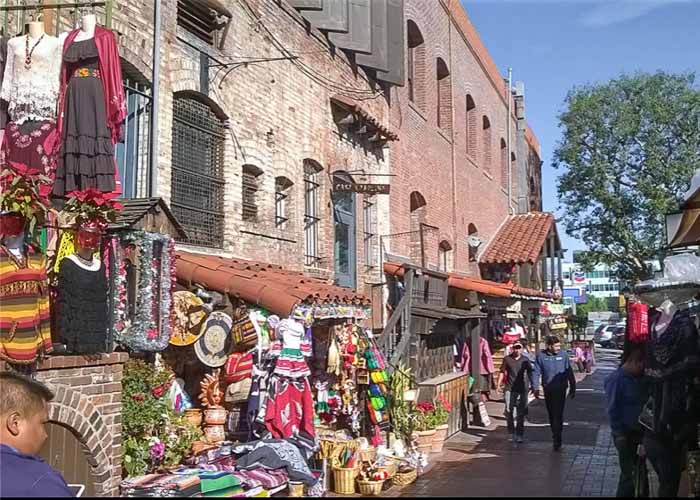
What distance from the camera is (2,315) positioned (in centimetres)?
533

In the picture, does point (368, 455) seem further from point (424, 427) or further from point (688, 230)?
point (688, 230)

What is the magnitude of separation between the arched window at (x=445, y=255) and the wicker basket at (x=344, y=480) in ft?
36.2

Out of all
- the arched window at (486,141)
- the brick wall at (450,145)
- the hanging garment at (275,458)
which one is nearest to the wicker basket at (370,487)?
the hanging garment at (275,458)

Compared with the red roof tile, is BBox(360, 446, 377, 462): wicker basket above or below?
below

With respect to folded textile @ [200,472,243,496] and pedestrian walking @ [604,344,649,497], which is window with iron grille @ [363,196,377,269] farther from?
folded textile @ [200,472,243,496]

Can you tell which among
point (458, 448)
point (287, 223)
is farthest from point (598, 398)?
point (287, 223)

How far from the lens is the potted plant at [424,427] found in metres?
11.0

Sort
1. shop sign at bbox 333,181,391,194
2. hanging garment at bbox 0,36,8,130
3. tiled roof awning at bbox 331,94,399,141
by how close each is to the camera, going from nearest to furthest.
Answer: hanging garment at bbox 0,36,8,130, shop sign at bbox 333,181,391,194, tiled roof awning at bbox 331,94,399,141

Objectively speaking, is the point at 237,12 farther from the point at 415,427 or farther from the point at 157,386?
the point at 415,427

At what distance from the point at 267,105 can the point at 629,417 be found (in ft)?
21.7

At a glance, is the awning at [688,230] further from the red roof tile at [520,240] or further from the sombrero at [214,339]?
the red roof tile at [520,240]

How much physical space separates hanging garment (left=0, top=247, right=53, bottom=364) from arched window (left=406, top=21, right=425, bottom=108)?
13488 mm

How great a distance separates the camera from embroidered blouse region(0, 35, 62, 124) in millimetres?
6355

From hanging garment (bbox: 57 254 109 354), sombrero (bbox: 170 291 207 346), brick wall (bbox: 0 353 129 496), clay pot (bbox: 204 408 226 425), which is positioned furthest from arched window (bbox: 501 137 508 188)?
hanging garment (bbox: 57 254 109 354)
